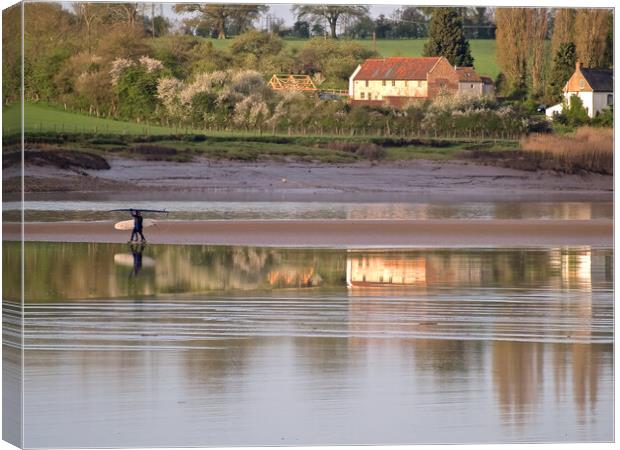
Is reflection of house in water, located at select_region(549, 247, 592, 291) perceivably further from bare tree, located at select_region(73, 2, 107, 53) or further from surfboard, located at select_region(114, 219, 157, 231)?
bare tree, located at select_region(73, 2, 107, 53)

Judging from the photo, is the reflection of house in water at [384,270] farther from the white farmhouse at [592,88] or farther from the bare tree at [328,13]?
the bare tree at [328,13]

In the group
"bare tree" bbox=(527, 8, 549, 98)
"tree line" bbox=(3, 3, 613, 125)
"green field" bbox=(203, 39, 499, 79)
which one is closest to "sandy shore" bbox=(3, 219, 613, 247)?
"tree line" bbox=(3, 3, 613, 125)

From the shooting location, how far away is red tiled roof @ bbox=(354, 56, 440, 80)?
19.3m

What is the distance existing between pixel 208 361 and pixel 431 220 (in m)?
12.5

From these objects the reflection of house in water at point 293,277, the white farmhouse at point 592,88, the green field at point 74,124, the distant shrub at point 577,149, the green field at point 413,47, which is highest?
the green field at point 413,47

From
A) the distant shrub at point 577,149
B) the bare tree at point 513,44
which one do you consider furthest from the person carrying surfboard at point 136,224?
the bare tree at point 513,44

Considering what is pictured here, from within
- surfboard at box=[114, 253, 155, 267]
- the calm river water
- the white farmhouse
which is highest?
the white farmhouse

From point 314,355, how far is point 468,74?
6.97 metres

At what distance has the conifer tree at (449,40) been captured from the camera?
18.8 metres

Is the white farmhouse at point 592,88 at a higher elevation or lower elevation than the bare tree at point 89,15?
lower

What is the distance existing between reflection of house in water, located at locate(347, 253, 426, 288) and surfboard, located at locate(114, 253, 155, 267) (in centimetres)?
326

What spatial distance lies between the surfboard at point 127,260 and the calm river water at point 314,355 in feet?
1.73

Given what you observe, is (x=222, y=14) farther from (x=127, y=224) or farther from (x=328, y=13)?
(x=127, y=224)

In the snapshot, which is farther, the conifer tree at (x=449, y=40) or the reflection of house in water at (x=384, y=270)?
the reflection of house in water at (x=384, y=270)
